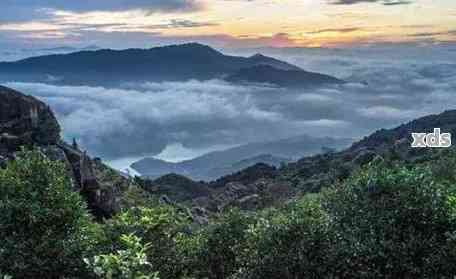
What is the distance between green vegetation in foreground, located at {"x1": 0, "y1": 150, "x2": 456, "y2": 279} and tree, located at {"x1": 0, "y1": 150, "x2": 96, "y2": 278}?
0.04 meters

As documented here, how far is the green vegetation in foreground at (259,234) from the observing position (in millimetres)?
18297

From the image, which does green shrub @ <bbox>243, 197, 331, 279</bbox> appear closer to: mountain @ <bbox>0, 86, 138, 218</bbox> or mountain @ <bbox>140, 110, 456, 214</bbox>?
mountain @ <bbox>0, 86, 138, 218</bbox>

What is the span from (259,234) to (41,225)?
25.6 ft

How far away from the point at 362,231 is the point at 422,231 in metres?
1.87

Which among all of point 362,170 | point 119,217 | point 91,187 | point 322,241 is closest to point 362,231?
point 322,241

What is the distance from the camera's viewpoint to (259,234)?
20.6 m

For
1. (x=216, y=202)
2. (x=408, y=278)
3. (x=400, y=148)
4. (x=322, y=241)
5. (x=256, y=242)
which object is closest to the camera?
(x=408, y=278)

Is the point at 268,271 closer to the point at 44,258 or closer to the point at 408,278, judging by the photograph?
the point at 408,278

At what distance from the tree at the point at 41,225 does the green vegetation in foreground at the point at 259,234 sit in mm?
35

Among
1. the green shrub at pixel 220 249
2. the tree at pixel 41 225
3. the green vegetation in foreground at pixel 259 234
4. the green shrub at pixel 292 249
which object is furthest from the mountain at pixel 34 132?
the green shrub at pixel 292 249

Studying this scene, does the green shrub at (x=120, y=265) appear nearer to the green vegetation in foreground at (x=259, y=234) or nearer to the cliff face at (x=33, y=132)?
the green vegetation in foreground at (x=259, y=234)

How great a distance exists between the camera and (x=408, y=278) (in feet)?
58.7

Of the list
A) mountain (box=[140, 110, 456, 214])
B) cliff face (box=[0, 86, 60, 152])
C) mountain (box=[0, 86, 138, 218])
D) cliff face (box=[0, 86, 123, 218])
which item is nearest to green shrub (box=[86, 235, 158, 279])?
cliff face (box=[0, 86, 123, 218])

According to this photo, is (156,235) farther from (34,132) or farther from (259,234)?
(34,132)
